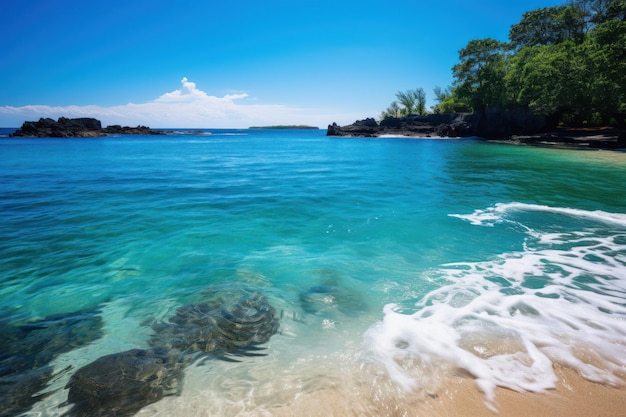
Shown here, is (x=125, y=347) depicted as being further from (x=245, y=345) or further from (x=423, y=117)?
(x=423, y=117)

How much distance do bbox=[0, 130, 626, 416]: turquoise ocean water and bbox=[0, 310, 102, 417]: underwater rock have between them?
160 mm

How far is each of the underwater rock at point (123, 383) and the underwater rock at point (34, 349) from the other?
0.44 metres

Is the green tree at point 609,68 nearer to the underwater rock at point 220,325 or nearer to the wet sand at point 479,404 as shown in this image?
the wet sand at point 479,404

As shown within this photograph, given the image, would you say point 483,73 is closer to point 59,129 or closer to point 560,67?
point 560,67

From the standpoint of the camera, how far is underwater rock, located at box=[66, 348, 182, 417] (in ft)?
10.5

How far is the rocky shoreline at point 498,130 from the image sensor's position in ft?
119

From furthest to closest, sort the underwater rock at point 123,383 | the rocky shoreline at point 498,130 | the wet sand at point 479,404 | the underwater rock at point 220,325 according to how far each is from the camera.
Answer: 1. the rocky shoreline at point 498,130
2. the underwater rock at point 220,325
3. the underwater rock at point 123,383
4. the wet sand at point 479,404

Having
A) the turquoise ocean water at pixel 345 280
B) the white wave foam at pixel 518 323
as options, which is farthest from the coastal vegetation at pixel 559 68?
the white wave foam at pixel 518 323

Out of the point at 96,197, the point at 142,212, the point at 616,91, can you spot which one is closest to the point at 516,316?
the point at 142,212

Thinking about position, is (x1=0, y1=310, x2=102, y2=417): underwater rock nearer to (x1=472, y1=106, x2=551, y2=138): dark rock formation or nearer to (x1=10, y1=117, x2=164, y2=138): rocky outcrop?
(x1=472, y1=106, x2=551, y2=138): dark rock formation

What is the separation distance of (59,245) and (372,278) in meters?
8.70

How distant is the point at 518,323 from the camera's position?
464cm

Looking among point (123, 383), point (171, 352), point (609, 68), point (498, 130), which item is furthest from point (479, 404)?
point (498, 130)

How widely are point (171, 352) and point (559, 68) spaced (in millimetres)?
54872
